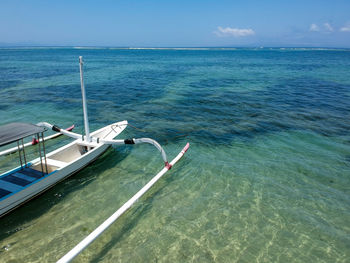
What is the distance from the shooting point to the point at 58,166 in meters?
9.42

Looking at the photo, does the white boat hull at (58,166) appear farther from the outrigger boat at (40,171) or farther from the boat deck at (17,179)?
the boat deck at (17,179)

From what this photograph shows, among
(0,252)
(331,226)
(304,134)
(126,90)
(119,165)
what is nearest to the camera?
(0,252)

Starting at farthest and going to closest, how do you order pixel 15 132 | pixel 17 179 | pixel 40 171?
1. pixel 40 171
2. pixel 17 179
3. pixel 15 132

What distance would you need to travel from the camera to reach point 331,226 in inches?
299

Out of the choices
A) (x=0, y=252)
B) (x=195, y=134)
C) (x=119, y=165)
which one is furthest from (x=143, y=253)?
(x=195, y=134)

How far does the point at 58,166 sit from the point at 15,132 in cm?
242

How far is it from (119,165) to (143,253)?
5.28 metres

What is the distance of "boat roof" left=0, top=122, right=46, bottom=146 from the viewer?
701cm

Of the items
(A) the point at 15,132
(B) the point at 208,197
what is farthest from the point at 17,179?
(B) the point at 208,197

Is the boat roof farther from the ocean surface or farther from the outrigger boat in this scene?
the ocean surface

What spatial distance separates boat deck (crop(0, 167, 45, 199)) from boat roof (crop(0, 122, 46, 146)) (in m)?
1.86

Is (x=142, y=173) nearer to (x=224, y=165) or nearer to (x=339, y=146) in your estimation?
(x=224, y=165)

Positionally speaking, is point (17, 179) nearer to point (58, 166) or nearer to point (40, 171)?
point (40, 171)

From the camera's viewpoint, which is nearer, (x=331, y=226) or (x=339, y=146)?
(x=331, y=226)
